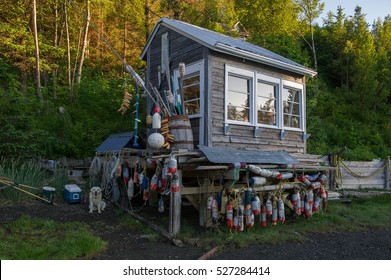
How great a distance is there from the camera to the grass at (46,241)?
5.82 meters

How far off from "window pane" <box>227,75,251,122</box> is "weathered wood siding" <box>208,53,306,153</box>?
11.0 inches

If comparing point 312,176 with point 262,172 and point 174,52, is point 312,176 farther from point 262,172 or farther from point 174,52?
point 174,52

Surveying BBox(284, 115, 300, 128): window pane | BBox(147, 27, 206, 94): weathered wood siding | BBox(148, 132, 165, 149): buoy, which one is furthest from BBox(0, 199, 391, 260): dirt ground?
BBox(147, 27, 206, 94): weathered wood siding

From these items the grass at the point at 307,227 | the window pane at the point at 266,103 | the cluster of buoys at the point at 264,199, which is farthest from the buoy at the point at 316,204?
the window pane at the point at 266,103

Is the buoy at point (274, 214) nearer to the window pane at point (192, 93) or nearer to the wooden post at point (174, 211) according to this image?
the wooden post at point (174, 211)

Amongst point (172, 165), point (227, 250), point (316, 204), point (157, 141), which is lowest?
point (227, 250)

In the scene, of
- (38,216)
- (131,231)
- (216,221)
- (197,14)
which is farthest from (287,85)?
(197,14)

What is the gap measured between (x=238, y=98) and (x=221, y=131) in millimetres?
1140

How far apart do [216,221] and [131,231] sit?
185 cm

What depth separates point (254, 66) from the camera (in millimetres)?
10078

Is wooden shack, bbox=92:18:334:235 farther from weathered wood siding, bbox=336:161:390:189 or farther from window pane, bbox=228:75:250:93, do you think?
weathered wood siding, bbox=336:161:390:189

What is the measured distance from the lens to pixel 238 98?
9.75 metres

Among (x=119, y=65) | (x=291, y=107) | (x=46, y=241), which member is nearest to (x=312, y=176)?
(x=291, y=107)

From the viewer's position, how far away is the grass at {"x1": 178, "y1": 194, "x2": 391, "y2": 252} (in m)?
7.25
